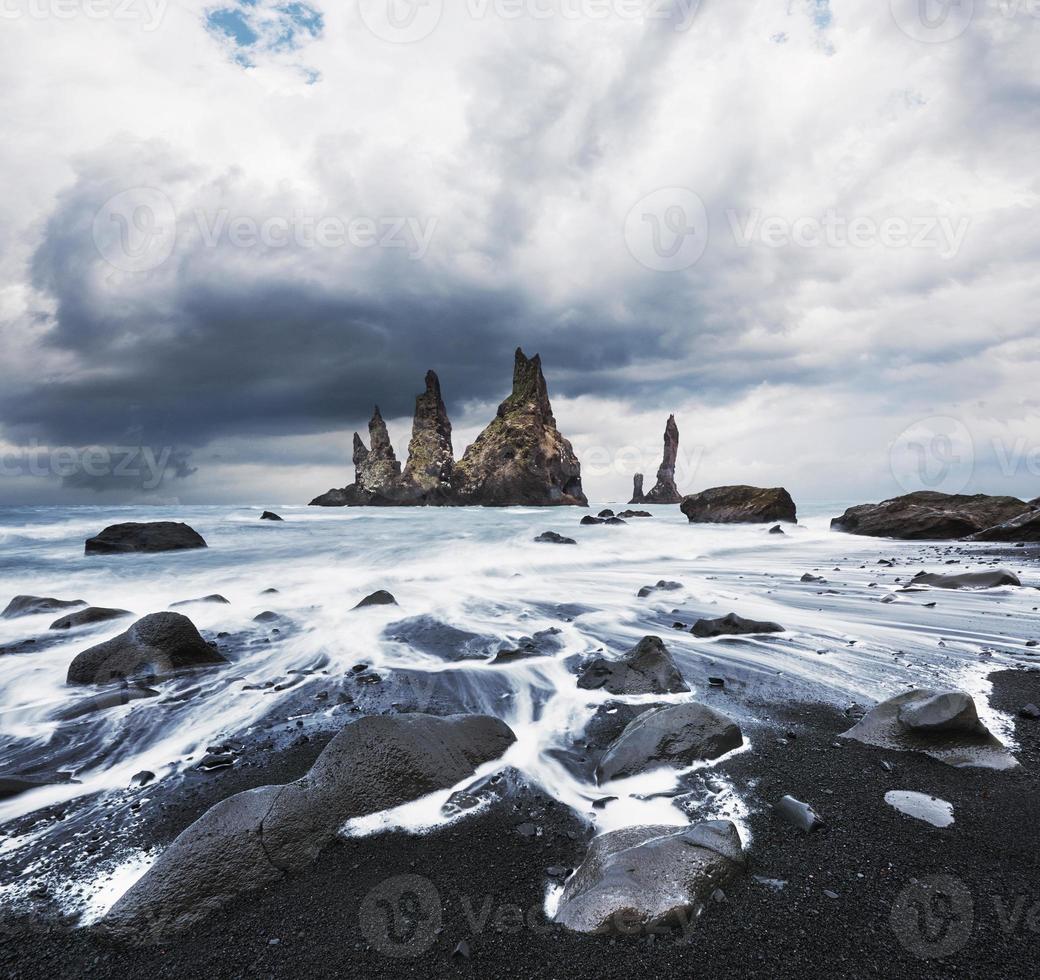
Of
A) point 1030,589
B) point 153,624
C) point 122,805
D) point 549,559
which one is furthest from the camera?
point 549,559

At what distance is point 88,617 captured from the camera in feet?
28.2

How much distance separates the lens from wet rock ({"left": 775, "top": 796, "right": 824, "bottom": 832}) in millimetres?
2840

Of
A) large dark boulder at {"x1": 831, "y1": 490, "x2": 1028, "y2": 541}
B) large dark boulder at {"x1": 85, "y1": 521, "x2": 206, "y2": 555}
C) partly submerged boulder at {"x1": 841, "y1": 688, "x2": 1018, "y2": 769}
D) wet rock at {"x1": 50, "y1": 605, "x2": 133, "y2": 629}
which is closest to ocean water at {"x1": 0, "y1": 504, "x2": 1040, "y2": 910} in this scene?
wet rock at {"x1": 50, "y1": 605, "x2": 133, "y2": 629}

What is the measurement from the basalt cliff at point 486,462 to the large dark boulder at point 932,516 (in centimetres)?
5361

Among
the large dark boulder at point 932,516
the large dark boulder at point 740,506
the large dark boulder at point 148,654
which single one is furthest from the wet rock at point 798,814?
the large dark boulder at point 740,506

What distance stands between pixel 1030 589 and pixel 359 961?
1242cm

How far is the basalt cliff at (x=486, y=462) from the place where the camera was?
76.6 m

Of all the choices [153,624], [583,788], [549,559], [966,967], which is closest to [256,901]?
[583,788]

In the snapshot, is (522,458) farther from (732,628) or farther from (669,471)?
(732,628)

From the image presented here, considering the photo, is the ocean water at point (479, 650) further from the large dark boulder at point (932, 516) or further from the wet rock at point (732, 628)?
the large dark boulder at point (932, 516)

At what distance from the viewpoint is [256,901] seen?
8.28 ft

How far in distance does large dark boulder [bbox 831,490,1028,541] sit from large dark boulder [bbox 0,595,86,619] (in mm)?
28141

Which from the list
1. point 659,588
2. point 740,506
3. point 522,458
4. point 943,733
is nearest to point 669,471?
point 522,458

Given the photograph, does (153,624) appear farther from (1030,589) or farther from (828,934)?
(1030,589)
